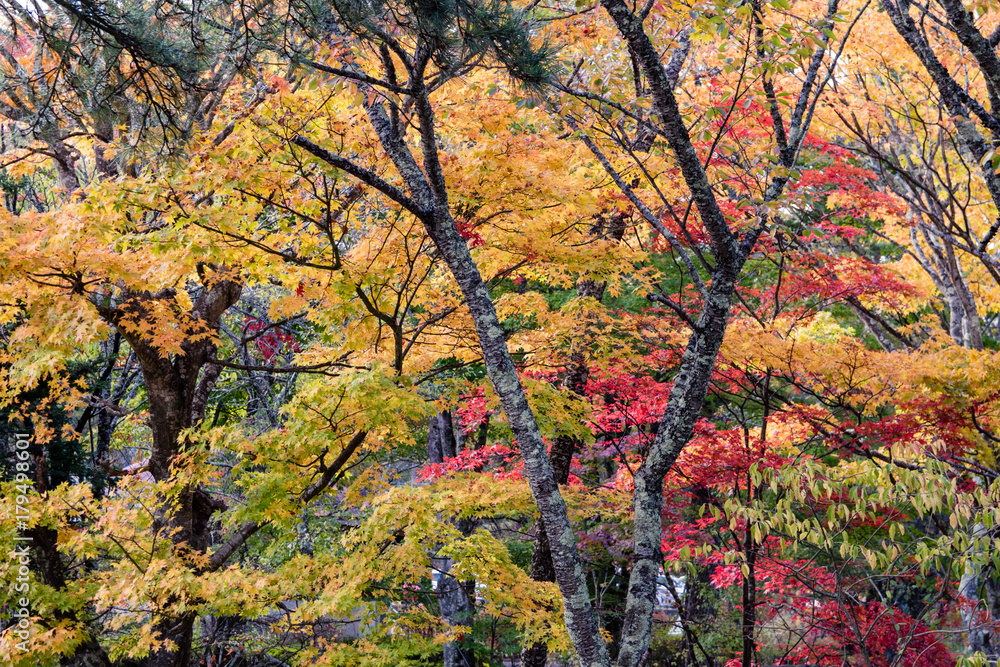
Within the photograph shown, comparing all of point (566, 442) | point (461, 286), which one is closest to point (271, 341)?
point (566, 442)

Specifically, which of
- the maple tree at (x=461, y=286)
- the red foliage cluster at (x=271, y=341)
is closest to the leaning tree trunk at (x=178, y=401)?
the maple tree at (x=461, y=286)

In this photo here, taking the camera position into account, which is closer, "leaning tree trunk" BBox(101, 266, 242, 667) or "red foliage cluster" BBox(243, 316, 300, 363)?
"leaning tree trunk" BBox(101, 266, 242, 667)

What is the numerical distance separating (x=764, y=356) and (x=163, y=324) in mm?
5131

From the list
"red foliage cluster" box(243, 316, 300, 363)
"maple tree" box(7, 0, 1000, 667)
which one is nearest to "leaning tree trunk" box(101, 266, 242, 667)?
"maple tree" box(7, 0, 1000, 667)

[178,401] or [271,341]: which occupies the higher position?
[271,341]

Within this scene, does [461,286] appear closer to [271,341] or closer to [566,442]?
[566,442]

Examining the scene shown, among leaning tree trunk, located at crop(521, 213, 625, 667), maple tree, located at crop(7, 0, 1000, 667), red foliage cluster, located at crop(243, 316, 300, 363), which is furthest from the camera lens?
red foliage cluster, located at crop(243, 316, 300, 363)

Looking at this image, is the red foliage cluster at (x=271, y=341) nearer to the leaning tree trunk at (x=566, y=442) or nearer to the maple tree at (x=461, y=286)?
the maple tree at (x=461, y=286)

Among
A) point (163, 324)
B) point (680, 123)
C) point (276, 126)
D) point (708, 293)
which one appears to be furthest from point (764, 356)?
point (163, 324)

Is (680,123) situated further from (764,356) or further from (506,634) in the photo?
(506,634)

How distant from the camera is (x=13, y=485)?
555 cm

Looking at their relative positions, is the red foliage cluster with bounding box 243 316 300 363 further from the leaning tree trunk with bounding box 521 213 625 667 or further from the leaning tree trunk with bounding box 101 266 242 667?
the leaning tree trunk with bounding box 521 213 625 667

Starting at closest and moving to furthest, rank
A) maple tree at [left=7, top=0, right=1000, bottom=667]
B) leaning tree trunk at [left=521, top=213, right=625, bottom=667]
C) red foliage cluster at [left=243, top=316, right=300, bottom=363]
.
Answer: maple tree at [left=7, top=0, right=1000, bottom=667]
leaning tree trunk at [left=521, top=213, right=625, bottom=667]
red foliage cluster at [left=243, top=316, right=300, bottom=363]

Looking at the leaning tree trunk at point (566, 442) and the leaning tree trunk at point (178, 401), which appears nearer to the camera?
the leaning tree trunk at point (178, 401)
